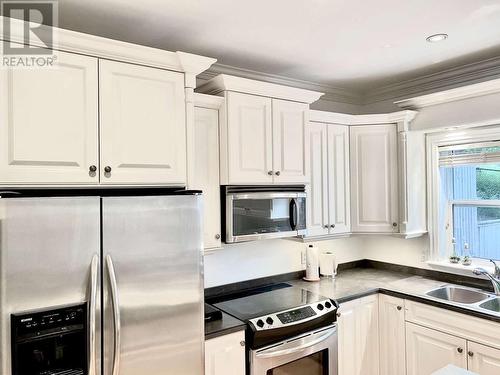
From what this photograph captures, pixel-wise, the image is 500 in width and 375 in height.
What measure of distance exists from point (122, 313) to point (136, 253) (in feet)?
0.85

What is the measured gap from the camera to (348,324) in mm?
2668

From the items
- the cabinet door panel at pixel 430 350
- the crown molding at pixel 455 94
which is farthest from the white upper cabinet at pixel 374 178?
the cabinet door panel at pixel 430 350

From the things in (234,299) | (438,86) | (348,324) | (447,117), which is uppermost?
(438,86)

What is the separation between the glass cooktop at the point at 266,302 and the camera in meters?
2.29

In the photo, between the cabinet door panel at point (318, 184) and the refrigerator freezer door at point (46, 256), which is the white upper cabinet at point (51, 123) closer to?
the refrigerator freezer door at point (46, 256)

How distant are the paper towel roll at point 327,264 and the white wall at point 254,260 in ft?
0.53

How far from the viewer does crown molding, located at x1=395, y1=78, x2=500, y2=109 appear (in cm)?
251

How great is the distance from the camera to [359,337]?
274 centimetres

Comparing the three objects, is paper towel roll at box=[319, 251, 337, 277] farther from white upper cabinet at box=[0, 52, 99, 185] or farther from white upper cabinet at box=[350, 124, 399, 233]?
white upper cabinet at box=[0, 52, 99, 185]

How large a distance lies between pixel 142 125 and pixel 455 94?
2252 millimetres

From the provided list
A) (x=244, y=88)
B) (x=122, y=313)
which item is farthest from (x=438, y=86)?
(x=122, y=313)

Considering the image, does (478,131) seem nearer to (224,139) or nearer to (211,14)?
(224,139)

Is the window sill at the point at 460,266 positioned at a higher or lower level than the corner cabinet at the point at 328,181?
lower

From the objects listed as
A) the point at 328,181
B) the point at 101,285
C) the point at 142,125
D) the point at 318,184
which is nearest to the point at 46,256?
the point at 101,285
